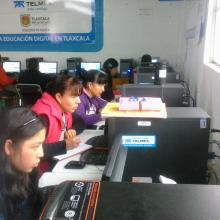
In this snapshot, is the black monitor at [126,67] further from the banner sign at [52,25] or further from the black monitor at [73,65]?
the black monitor at [73,65]

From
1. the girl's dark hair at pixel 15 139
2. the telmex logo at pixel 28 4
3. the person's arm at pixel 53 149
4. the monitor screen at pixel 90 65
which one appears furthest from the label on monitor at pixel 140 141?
the telmex logo at pixel 28 4

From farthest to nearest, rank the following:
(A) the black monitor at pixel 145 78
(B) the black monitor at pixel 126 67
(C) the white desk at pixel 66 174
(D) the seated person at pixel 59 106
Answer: (B) the black monitor at pixel 126 67, (A) the black monitor at pixel 145 78, (D) the seated person at pixel 59 106, (C) the white desk at pixel 66 174

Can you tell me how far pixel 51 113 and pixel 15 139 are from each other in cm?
92

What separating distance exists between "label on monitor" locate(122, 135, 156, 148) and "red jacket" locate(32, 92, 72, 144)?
0.84 m

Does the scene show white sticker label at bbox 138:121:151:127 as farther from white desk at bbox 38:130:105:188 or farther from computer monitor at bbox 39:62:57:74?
computer monitor at bbox 39:62:57:74

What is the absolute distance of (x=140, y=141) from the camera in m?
1.32

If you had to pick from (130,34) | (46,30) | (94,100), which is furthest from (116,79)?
(94,100)

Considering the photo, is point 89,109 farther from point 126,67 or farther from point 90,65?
point 90,65

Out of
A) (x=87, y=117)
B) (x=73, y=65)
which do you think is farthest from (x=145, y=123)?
(x=73, y=65)

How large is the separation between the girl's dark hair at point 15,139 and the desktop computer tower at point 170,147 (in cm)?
35

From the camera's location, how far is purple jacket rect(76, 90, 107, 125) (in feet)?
8.96

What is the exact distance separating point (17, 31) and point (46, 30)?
1.97ft

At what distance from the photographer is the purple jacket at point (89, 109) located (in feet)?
8.96

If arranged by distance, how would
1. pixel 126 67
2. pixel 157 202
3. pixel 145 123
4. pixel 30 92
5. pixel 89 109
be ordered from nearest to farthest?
pixel 157 202 < pixel 145 123 < pixel 89 109 < pixel 30 92 < pixel 126 67
